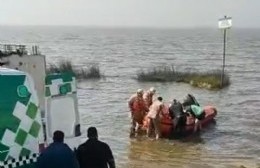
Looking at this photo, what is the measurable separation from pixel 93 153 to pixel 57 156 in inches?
33.5

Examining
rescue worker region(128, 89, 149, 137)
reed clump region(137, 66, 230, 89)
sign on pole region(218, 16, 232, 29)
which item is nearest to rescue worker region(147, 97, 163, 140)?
rescue worker region(128, 89, 149, 137)

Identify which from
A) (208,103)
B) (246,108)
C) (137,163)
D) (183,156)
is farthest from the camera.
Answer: (208,103)

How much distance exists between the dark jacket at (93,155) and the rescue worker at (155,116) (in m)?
8.00

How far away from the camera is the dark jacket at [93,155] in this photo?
7.45 metres

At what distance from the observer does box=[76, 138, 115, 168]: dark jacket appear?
24.5 ft

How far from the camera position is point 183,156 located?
14.2 meters

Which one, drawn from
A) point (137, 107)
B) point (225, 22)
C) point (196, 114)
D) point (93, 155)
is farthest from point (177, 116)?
point (225, 22)

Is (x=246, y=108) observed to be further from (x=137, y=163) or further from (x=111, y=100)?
(x=137, y=163)

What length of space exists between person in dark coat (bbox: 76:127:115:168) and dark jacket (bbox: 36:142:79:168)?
0.65 metres

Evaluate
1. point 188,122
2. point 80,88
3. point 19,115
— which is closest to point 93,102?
point 80,88

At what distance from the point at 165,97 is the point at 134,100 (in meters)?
10.5

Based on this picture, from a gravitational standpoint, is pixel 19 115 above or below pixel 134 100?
above

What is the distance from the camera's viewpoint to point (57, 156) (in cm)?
670

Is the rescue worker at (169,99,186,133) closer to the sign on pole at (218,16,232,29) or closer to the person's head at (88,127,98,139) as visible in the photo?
the person's head at (88,127,98,139)
